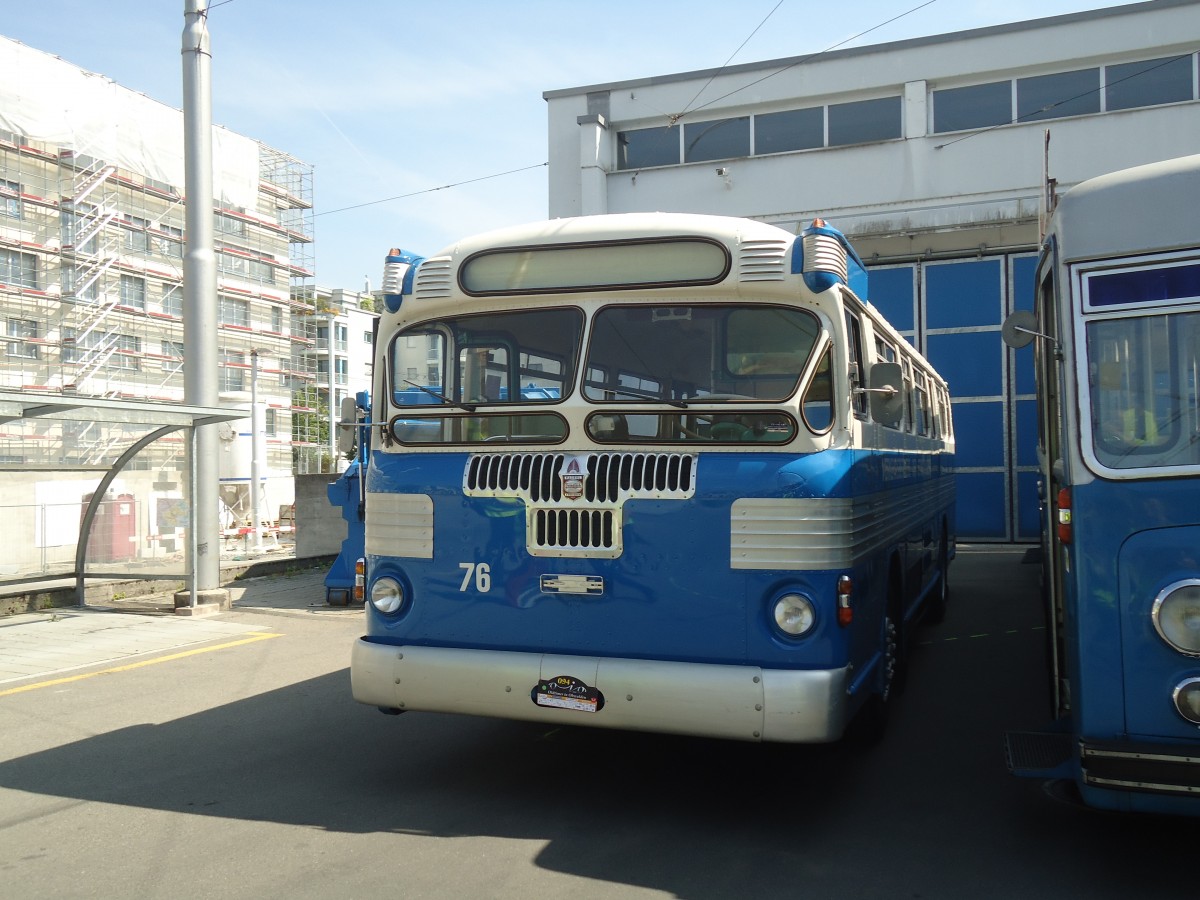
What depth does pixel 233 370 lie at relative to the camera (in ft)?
195

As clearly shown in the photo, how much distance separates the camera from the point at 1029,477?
20094 millimetres

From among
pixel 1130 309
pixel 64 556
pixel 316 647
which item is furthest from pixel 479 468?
pixel 64 556

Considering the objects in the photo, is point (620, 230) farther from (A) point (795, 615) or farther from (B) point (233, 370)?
(B) point (233, 370)

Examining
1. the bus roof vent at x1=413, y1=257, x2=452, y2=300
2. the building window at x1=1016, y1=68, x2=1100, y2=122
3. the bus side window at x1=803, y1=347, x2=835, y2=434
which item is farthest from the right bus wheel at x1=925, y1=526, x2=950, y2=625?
the building window at x1=1016, y1=68, x2=1100, y2=122

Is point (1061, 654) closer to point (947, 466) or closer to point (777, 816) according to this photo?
point (777, 816)

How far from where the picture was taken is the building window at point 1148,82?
74.0 feet

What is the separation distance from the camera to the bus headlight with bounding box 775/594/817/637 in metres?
5.27

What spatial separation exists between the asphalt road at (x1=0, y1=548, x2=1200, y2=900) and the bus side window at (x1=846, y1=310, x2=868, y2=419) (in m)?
2.04

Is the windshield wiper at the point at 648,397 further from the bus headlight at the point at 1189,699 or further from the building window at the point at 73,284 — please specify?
the building window at the point at 73,284

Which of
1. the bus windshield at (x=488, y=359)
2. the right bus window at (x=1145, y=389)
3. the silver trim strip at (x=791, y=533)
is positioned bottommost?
the silver trim strip at (x=791, y=533)

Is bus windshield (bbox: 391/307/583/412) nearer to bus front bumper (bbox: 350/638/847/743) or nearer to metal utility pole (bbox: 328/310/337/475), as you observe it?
bus front bumper (bbox: 350/638/847/743)

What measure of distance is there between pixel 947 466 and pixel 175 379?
47616 millimetres

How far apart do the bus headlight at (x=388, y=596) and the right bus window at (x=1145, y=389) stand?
345cm

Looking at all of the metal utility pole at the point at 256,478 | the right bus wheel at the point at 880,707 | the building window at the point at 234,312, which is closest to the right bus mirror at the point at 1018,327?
the right bus wheel at the point at 880,707
